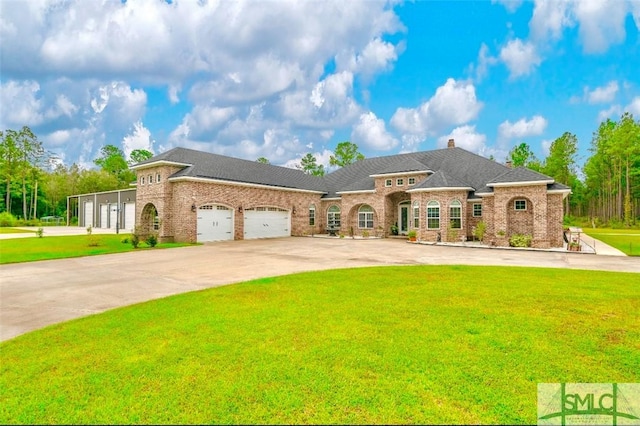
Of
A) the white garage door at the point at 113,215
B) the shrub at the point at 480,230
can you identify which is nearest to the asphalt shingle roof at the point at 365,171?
the shrub at the point at 480,230

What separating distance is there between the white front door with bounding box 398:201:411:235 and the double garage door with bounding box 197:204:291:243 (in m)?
10.2

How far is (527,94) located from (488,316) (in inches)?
1269

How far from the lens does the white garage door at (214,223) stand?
23.4m

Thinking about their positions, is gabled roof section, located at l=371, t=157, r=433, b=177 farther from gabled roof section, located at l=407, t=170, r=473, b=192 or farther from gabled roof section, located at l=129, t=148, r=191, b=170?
gabled roof section, located at l=129, t=148, r=191, b=170

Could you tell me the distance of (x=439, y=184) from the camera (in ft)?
78.7

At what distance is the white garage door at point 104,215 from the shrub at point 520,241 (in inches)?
1679

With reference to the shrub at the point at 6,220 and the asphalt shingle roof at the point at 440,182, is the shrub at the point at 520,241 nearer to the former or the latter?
the asphalt shingle roof at the point at 440,182

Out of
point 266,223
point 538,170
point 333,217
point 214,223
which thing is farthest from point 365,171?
point 538,170

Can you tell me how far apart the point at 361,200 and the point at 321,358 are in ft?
85.5

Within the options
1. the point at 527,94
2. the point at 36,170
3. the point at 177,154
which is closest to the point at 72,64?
the point at 177,154

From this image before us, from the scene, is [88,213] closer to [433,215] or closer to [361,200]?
[361,200]

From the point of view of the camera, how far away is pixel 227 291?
8.00 metres

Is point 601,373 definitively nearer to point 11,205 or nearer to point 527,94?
point 527,94

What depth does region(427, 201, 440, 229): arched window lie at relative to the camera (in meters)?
24.1
